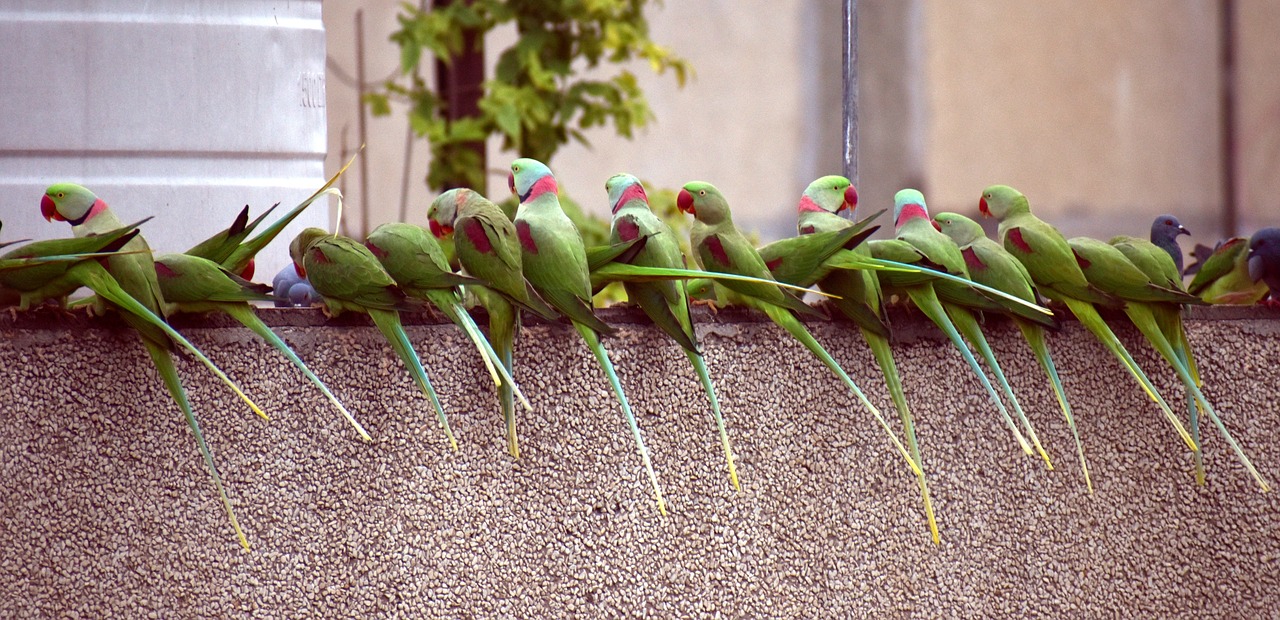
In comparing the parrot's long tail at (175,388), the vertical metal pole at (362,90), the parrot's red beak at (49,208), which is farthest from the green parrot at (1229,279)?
the vertical metal pole at (362,90)

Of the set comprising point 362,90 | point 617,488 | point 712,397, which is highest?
point 362,90

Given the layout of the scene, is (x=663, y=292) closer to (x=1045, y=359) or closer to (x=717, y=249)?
(x=717, y=249)

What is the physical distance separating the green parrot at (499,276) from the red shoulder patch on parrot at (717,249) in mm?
167

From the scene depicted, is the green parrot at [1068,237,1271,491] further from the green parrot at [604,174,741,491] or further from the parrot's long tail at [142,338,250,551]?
the parrot's long tail at [142,338,250,551]

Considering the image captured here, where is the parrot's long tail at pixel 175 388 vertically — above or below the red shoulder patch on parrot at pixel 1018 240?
below

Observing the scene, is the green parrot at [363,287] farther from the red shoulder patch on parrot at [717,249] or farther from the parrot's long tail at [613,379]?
the red shoulder patch on parrot at [717,249]

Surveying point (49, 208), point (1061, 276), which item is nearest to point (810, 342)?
point (1061, 276)

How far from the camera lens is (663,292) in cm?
105

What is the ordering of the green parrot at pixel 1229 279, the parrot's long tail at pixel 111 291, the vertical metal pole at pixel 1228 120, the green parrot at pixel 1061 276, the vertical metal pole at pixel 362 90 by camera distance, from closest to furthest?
the parrot's long tail at pixel 111 291
the green parrot at pixel 1061 276
the green parrot at pixel 1229 279
the vertical metal pole at pixel 362 90
the vertical metal pole at pixel 1228 120

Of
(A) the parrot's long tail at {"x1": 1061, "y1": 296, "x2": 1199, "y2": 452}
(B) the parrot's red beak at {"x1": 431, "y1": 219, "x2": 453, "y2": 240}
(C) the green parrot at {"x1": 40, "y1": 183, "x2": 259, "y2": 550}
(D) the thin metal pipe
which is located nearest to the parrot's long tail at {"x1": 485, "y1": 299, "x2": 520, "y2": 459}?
(B) the parrot's red beak at {"x1": 431, "y1": 219, "x2": 453, "y2": 240}

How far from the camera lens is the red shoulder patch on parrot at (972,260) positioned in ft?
3.68

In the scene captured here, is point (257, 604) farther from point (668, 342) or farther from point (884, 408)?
point (884, 408)

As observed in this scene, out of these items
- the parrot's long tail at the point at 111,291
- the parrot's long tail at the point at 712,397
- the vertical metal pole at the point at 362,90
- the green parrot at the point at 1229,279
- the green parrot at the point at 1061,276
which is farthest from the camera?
the vertical metal pole at the point at 362,90

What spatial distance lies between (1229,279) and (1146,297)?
0.60ft
